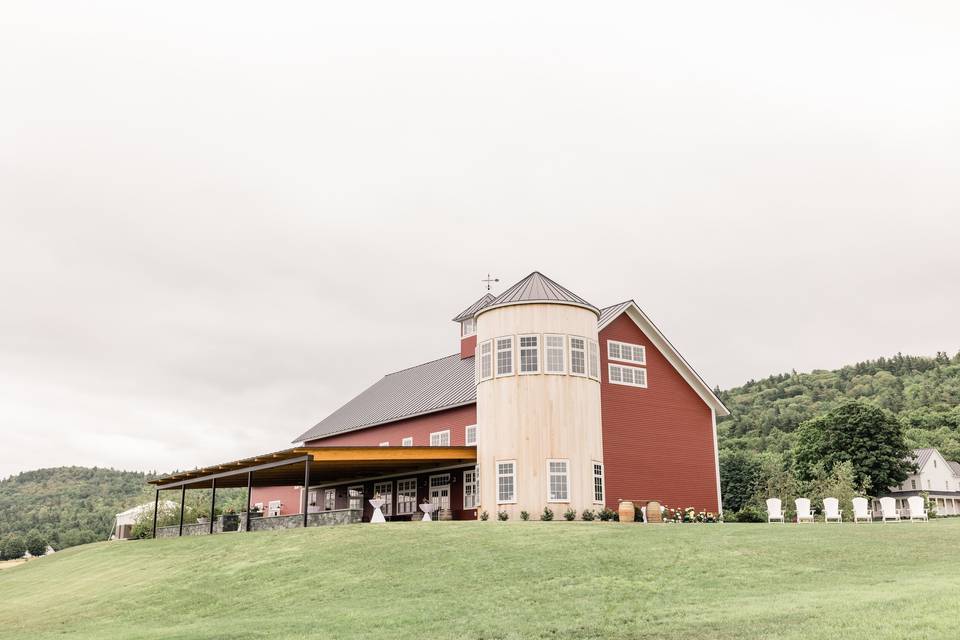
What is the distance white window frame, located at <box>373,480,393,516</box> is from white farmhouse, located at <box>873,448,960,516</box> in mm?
64888

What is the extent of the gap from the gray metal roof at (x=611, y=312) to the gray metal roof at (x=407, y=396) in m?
6.25

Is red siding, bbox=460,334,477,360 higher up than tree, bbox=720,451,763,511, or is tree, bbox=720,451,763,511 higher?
red siding, bbox=460,334,477,360

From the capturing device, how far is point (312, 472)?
40656 millimetres

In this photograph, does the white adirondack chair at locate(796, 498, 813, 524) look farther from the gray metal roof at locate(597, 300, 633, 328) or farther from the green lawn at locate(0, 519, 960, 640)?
the gray metal roof at locate(597, 300, 633, 328)

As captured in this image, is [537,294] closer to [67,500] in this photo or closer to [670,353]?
[670,353]

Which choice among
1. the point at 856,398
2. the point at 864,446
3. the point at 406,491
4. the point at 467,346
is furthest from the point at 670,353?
the point at 856,398

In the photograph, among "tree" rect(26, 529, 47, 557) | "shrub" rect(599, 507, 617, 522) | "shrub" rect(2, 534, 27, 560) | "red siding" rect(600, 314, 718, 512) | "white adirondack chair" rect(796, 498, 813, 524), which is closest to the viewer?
"white adirondack chair" rect(796, 498, 813, 524)

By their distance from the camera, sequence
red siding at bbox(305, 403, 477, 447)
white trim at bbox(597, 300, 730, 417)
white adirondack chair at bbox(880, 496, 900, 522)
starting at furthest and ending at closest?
1. red siding at bbox(305, 403, 477, 447)
2. white trim at bbox(597, 300, 730, 417)
3. white adirondack chair at bbox(880, 496, 900, 522)

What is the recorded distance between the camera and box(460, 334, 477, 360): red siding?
44719 mm

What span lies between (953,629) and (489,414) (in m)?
22.2

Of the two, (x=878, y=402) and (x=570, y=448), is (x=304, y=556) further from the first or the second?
(x=878, y=402)

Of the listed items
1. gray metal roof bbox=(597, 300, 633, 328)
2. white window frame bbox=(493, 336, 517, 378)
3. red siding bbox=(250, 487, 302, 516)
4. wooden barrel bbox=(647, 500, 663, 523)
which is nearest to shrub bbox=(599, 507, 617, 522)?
wooden barrel bbox=(647, 500, 663, 523)

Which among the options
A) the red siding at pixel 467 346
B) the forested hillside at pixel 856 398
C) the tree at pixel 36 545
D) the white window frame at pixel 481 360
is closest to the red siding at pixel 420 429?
the white window frame at pixel 481 360

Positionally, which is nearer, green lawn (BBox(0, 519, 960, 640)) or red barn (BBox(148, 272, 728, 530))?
green lawn (BBox(0, 519, 960, 640))
